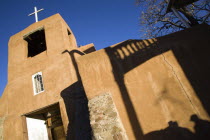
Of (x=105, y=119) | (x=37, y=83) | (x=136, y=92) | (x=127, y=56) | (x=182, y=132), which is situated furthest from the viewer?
(x=37, y=83)

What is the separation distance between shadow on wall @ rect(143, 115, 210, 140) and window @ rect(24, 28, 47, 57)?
1003cm

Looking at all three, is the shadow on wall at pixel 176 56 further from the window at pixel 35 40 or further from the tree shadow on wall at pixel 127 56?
the window at pixel 35 40

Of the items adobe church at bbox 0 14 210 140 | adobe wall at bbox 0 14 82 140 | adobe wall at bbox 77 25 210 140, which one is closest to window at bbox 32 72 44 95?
adobe wall at bbox 0 14 82 140

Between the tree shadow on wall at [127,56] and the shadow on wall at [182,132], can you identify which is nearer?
the shadow on wall at [182,132]

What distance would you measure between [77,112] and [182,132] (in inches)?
189

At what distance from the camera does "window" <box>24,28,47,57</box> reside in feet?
35.7

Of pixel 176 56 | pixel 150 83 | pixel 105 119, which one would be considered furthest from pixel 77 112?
pixel 176 56

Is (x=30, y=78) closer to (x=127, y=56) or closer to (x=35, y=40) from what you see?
Answer: (x=35, y=40)

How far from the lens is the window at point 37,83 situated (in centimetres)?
876

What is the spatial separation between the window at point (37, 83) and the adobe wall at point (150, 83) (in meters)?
4.24

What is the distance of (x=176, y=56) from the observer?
520 cm

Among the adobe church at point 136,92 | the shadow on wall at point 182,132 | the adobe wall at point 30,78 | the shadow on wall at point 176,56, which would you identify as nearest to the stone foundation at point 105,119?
the adobe church at point 136,92

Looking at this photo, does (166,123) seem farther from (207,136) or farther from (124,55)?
(124,55)

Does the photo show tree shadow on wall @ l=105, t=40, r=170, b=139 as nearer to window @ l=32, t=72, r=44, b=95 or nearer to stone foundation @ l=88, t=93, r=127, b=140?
stone foundation @ l=88, t=93, r=127, b=140
